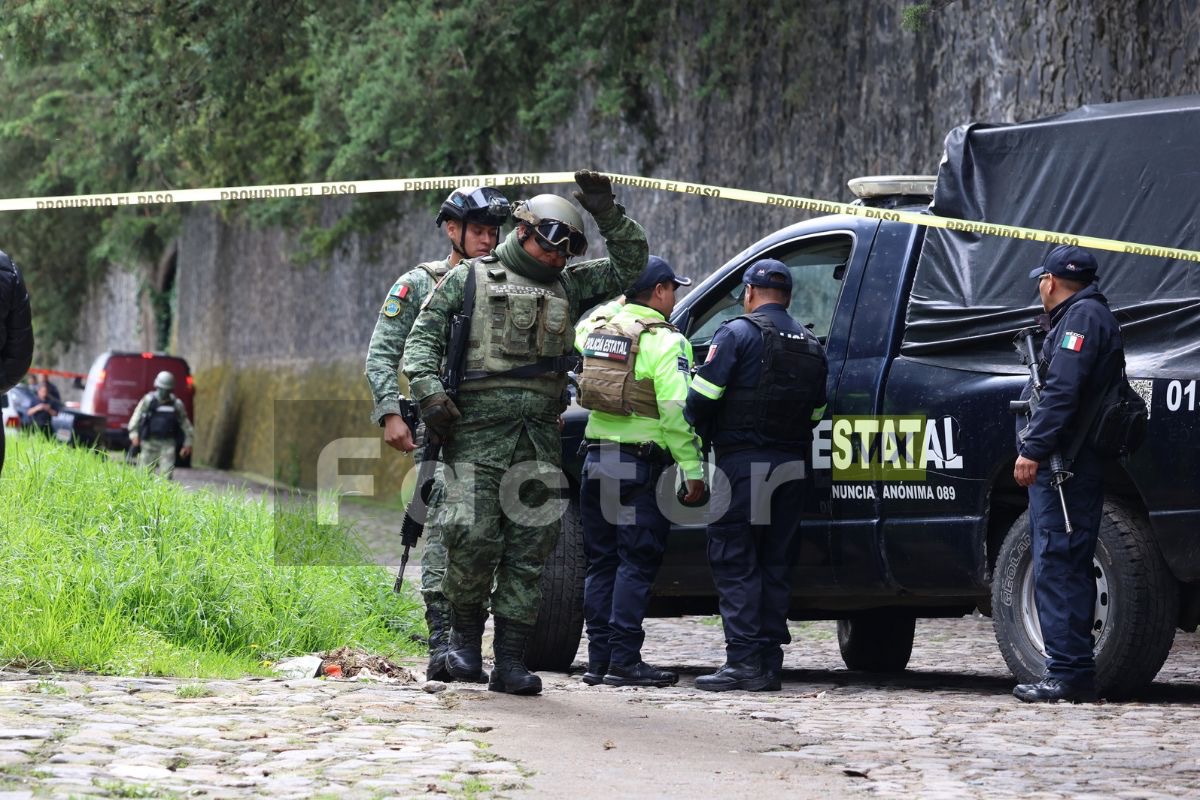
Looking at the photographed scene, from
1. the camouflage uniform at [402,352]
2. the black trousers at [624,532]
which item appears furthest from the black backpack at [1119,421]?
the camouflage uniform at [402,352]

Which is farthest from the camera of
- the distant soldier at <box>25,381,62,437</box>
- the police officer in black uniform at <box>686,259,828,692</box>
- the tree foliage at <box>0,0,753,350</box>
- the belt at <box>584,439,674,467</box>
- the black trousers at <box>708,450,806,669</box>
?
the distant soldier at <box>25,381,62,437</box>

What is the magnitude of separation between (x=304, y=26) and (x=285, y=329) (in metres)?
9.95

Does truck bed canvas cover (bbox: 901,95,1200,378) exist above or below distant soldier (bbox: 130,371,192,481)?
above

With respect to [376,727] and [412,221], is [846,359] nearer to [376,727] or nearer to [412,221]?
[376,727]

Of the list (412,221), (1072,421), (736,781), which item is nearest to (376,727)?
(736,781)

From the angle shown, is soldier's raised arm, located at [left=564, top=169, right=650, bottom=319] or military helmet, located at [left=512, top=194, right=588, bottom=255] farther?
military helmet, located at [left=512, top=194, right=588, bottom=255]

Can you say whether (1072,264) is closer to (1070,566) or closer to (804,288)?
(1070,566)

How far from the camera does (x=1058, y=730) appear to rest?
20.3 feet

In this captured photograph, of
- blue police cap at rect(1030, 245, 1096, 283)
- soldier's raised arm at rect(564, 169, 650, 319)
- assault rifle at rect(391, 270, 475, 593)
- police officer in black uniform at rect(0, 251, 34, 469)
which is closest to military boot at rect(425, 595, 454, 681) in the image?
assault rifle at rect(391, 270, 475, 593)

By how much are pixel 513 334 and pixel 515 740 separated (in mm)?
1696

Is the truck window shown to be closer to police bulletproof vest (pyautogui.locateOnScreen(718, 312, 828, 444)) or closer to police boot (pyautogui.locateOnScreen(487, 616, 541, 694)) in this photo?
police bulletproof vest (pyautogui.locateOnScreen(718, 312, 828, 444))

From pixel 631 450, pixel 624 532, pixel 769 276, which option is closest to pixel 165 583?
pixel 624 532

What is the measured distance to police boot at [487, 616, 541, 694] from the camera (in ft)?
22.1

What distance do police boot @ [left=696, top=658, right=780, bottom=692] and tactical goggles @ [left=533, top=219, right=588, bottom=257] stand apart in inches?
78.1
